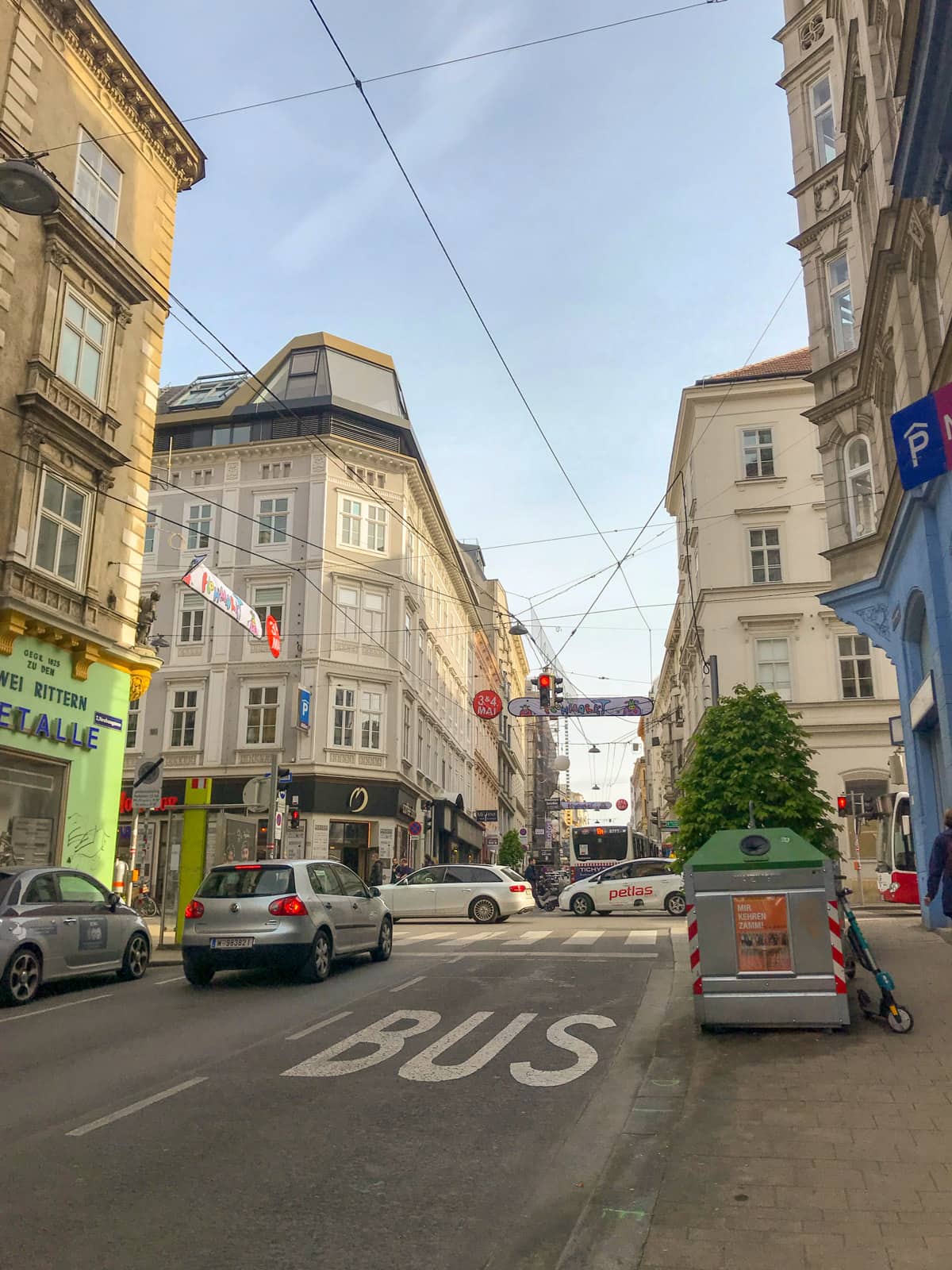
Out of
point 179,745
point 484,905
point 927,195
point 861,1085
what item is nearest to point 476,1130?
point 861,1085

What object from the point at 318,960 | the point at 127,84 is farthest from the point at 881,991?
the point at 127,84

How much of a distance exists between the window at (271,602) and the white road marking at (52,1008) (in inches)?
1048

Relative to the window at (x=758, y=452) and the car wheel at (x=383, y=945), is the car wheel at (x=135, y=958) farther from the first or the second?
the window at (x=758, y=452)

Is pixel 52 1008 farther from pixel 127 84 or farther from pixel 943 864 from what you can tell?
pixel 127 84

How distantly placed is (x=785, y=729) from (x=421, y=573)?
108ft

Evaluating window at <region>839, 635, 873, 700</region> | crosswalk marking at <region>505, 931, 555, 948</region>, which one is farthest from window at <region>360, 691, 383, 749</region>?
crosswalk marking at <region>505, 931, 555, 948</region>

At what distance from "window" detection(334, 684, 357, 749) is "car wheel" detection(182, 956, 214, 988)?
24.7 metres

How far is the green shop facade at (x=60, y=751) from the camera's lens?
17.7 metres

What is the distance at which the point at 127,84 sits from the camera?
21.5 m

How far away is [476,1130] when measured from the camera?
6.27 m

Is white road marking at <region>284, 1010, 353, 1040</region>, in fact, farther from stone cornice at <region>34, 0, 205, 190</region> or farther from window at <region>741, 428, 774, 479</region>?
window at <region>741, 428, 774, 479</region>

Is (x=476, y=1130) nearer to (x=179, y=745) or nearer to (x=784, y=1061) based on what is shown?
(x=784, y=1061)

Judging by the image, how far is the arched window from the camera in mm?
18891

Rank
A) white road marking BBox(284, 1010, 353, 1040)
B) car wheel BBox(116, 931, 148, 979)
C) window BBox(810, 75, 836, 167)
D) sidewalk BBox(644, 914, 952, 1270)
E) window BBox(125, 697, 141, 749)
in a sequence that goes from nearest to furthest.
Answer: sidewalk BBox(644, 914, 952, 1270) → white road marking BBox(284, 1010, 353, 1040) → car wheel BBox(116, 931, 148, 979) → window BBox(810, 75, 836, 167) → window BBox(125, 697, 141, 749)
